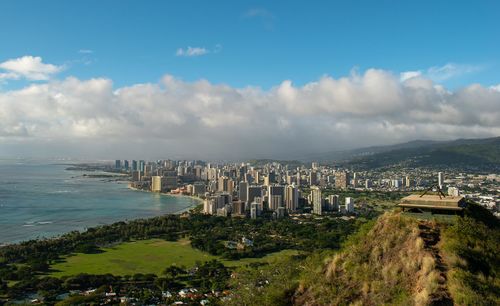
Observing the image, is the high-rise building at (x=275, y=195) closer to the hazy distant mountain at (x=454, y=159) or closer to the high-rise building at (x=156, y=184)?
the high-rise building at (x=156, y=184)

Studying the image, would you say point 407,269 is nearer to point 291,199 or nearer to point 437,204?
point 437,204

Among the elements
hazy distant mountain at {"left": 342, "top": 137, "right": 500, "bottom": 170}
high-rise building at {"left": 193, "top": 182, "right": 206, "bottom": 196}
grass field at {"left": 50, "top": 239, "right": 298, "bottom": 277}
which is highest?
hazy distant mountain at {"left": 342, "top": 137, "right": 500, "bottom": 170}

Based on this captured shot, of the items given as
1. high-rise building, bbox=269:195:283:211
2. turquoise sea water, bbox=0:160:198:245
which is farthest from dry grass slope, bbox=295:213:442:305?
high-rise building, bbox=269:195:283:211

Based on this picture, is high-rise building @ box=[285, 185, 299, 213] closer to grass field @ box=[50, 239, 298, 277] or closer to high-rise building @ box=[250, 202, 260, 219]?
high-rise building @ box=[250, 202, 260, 219]

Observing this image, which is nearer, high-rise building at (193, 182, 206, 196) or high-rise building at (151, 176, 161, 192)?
high-rise building at (193, 182, 206, 196)

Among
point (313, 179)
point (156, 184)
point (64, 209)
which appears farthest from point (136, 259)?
point (313, 179)
